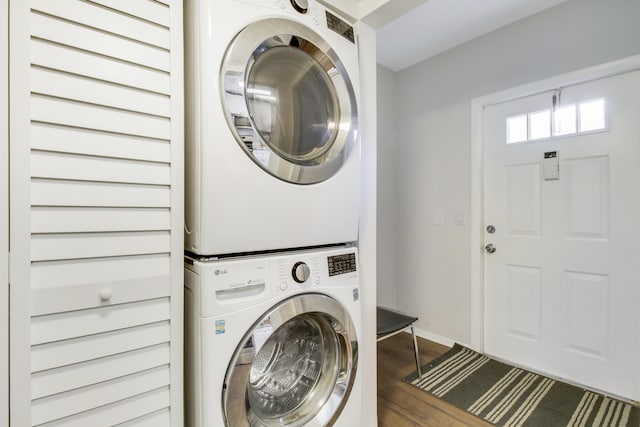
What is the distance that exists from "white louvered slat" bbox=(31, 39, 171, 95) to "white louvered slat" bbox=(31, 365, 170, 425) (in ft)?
2.48

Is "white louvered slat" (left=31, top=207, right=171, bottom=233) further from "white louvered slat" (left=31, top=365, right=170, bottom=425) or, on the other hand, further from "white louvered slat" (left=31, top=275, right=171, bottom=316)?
"white louvered slat" (left=31, top=365, right=170, bottom=425)

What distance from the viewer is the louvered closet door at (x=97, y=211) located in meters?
0.63

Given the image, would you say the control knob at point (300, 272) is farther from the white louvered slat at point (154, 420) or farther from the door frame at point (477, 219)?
the door frame at point (477, 219)

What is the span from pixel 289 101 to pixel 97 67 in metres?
0.51

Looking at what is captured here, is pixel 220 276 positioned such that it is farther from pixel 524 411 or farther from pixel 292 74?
pixel 524 411

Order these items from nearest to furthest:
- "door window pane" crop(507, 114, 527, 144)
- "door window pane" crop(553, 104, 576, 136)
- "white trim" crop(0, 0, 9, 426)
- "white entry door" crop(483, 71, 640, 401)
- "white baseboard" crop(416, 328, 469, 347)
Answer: "white trim" crop(0, 0, 9, 426) → "white entry door" crop(483, 71, 640, 401) → "door window pane" crop(553, 104, 576, 136) → "door window pane" crop(507, 114, 527, 144) → "white baseboard" crop(416, 328, 469, 347)

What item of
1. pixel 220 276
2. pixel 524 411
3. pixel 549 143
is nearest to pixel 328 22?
pixel 220 276

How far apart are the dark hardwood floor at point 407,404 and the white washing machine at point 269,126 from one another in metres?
1.15

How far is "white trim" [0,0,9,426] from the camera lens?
0.59 meters

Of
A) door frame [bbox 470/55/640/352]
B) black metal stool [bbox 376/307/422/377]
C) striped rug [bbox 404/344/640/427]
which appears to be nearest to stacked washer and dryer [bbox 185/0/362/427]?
black metal stool [bbox 376/307/422/377]

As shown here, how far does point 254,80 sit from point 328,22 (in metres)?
0.42

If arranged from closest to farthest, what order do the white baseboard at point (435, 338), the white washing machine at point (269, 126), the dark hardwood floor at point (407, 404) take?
the white washing machine at point (269, 126)
the dark hardwood floor at point (407, 404)
the white baseboard at point (435, 338)

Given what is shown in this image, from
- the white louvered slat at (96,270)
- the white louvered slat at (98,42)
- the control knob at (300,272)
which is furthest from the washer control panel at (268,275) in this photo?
the white louvered slat at (98,42)

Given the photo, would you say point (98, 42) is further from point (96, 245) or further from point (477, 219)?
point (477, 219)
